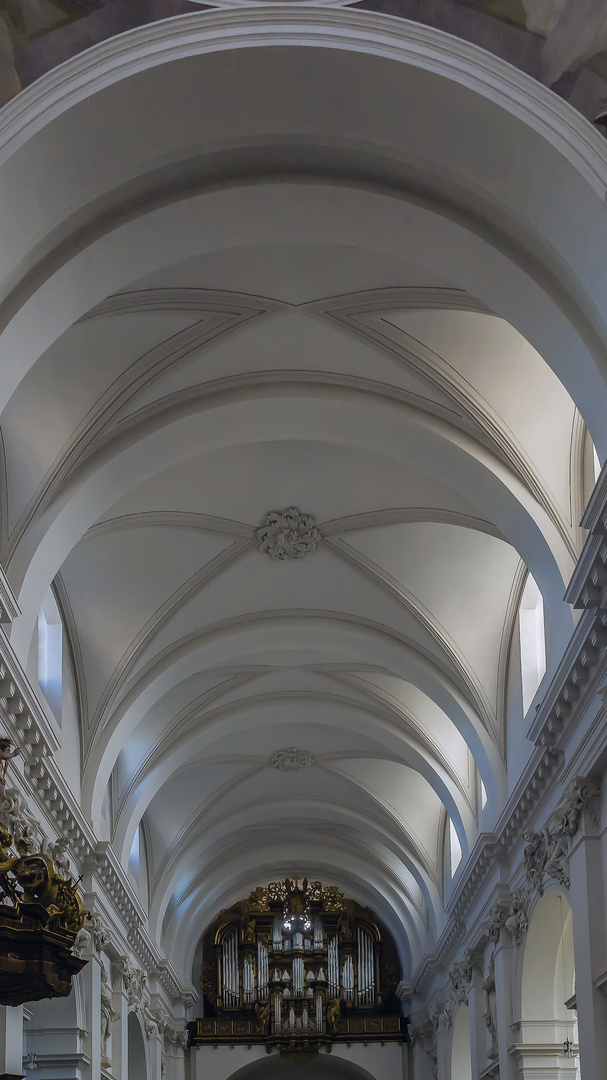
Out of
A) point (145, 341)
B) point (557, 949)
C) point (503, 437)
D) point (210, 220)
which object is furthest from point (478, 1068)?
point (210, 220)

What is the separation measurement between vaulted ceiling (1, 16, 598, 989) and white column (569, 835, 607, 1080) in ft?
7.15

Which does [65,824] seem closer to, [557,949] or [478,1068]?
[557,949]

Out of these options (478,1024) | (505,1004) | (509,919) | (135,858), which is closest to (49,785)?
(509,919)

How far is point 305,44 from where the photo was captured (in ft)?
27.3

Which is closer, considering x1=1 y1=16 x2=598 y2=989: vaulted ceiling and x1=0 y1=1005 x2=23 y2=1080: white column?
x1=1 y1=16 x2=598 y2=989: vaulted ceiling

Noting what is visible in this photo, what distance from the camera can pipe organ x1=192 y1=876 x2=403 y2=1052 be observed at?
28.8 m

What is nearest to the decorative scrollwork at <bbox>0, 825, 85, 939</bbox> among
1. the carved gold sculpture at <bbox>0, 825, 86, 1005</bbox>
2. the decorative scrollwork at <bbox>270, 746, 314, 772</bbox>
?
the carved gold sculpture at <bbox>0, 825, 86, 1005</bbox>

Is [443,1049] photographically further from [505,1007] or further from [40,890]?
[40,890]

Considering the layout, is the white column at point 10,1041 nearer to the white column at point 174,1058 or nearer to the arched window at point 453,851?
the arched window at point 453,851

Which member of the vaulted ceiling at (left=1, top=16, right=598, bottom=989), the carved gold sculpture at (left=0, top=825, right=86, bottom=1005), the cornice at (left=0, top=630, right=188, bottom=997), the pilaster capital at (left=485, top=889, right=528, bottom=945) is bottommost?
the carved gold sculpture at (left=0, top=825, right=86, bottom=1005)

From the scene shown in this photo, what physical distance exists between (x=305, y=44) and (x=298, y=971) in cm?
2531

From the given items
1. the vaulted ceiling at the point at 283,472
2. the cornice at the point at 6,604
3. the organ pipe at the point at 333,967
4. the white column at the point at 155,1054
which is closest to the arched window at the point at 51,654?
the vaulted ceiling at the point at 283,472

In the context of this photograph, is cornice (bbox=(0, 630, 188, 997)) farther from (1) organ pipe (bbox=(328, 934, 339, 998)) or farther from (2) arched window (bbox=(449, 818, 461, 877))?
(1) organ pipe (bbox=(328, 934, 339, 998))

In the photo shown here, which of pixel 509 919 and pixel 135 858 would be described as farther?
pixel 135 858
